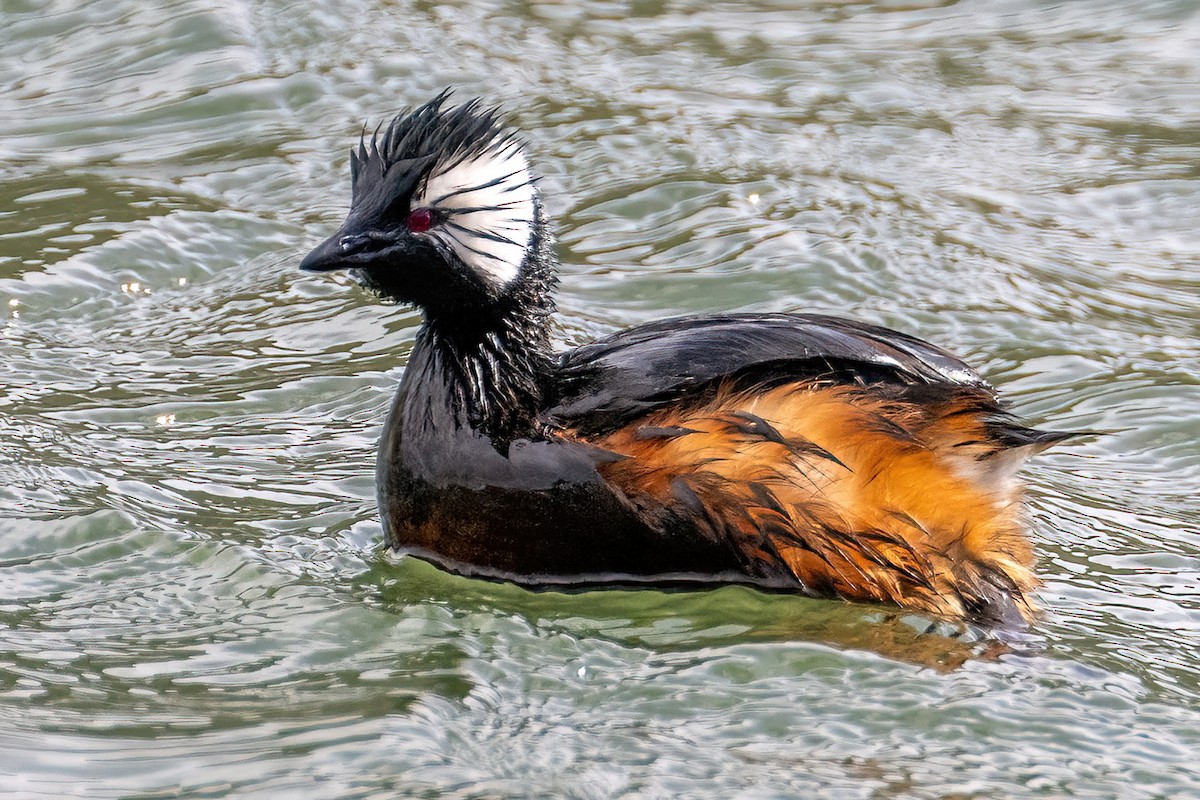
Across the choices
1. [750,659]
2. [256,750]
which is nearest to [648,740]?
[750,659]

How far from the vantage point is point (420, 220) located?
582 cm

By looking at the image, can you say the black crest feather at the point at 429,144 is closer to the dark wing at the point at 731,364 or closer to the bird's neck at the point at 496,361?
the bird's neck at the point at 496,361

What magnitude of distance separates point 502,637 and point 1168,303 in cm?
454

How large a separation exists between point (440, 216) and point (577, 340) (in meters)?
2.23

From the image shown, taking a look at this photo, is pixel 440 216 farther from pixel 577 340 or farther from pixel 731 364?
pixel 577 340

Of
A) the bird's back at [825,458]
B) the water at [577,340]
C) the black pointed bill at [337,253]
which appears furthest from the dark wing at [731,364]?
the black pointed bill at [337,253]

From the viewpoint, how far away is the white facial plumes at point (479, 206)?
579cm

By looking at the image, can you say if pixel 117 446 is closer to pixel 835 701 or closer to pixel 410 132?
pixel 410 132

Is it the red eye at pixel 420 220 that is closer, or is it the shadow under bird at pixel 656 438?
the shadow under bird at pixel 656 438

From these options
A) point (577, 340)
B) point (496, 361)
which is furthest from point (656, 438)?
point (577, 340)

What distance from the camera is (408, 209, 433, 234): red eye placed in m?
5.82

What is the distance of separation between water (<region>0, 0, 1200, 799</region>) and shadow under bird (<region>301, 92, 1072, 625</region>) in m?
0.16

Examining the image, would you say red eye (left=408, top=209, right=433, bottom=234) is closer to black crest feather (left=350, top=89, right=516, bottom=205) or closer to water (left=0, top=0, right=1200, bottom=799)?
black crest feather (left=350, top=89, right=516, bottom=205)

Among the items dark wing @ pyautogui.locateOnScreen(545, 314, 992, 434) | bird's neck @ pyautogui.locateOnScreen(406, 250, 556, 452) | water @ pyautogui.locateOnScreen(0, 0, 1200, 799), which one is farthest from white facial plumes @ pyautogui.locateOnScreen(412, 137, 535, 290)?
water @ pyautogui.locateOnScreen(0, 0, 1200, 799)
